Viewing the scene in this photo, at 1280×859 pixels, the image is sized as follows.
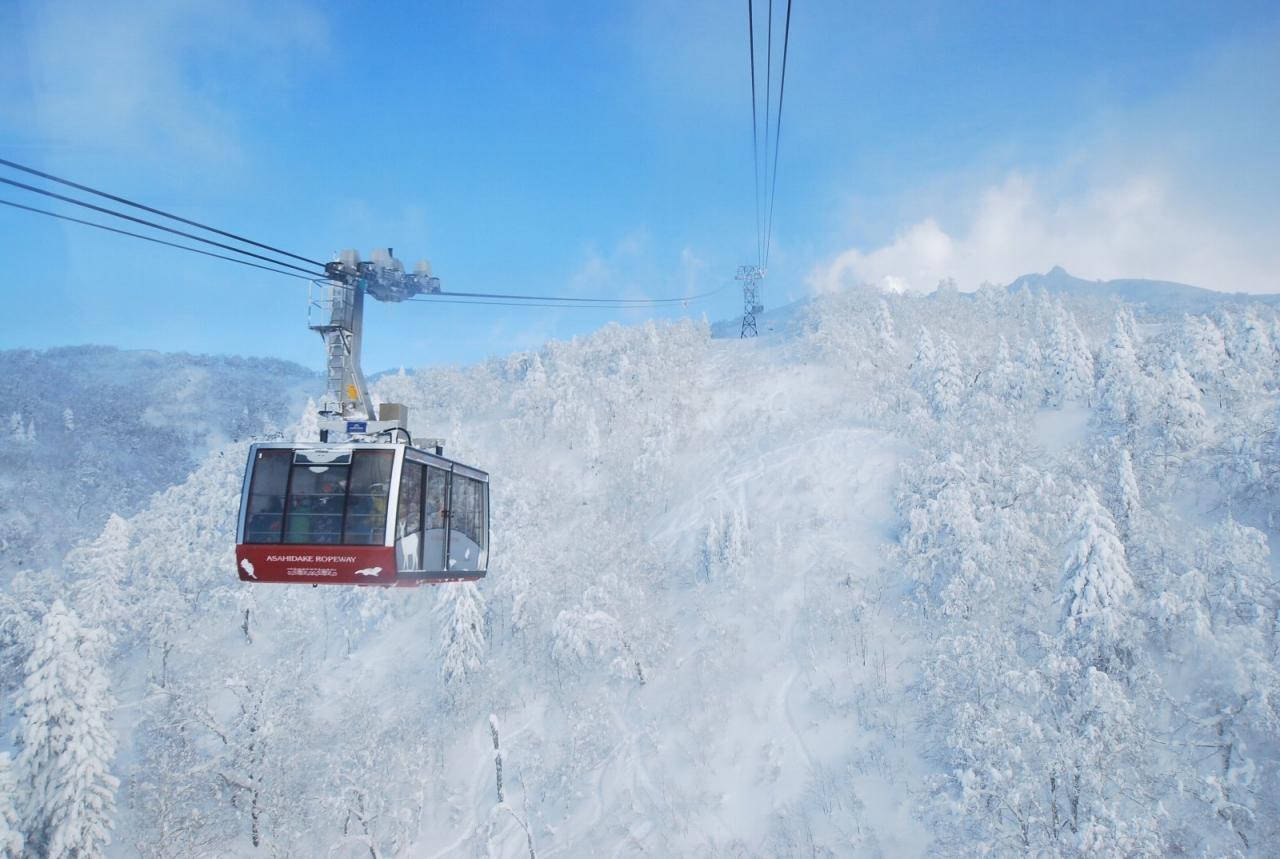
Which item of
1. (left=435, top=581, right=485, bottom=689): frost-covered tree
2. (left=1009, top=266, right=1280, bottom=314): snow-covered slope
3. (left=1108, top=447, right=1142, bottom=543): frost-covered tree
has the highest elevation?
(left=1009, top=266, right=1280, bottom=314): snow-covered slope

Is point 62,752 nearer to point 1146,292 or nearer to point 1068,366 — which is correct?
point 1068,366

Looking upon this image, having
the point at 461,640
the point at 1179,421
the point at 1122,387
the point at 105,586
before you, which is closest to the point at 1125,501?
the point at 1179,421

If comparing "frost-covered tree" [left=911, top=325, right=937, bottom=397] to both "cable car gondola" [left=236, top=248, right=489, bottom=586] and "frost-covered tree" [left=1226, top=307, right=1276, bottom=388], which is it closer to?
"frost-covered tree" [left=1226, top=307, right=1276, bottom=388]

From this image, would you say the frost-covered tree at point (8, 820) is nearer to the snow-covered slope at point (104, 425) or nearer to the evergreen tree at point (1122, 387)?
the snow-covered slope at point (104, 425)

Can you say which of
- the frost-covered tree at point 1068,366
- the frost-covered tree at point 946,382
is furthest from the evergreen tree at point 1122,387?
the frost-covered tree at point 946,382

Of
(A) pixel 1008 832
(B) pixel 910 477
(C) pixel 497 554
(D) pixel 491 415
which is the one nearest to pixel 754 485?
(B) pixel 910 477

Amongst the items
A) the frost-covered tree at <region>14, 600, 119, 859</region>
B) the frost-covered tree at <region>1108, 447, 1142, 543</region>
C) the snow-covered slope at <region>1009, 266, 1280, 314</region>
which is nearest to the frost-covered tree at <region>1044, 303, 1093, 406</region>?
the frost-covered tree at <region>1108, 447, 1142, 543</region>
